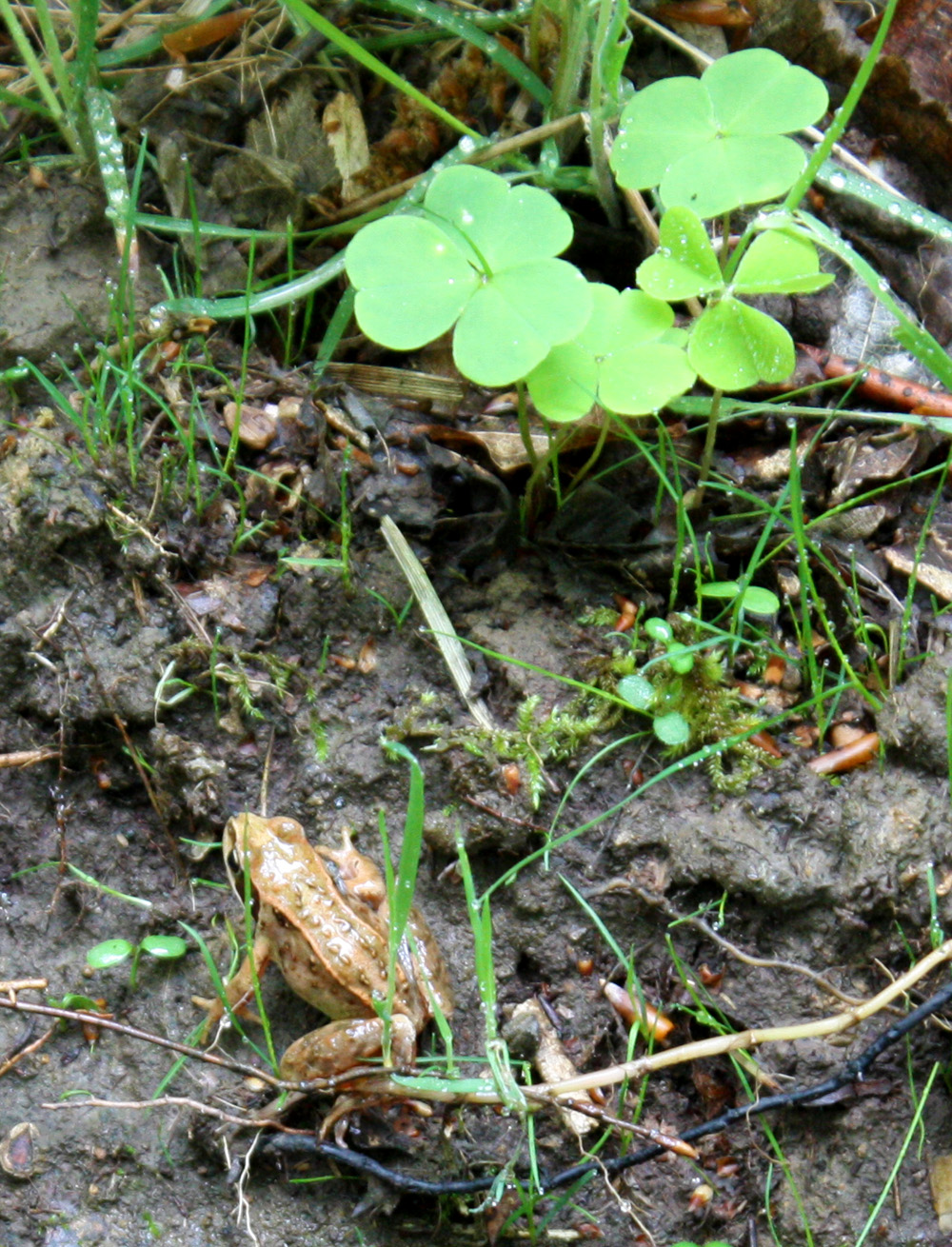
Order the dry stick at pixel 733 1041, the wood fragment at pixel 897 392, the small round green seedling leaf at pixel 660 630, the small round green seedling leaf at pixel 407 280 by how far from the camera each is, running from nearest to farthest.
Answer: the dry stick at pixel 733 1041, the small round green seedling leaf at pixel 407 280, the small round green seedling leaf at pixel 660 630, the wood fragment at pixel 897 392

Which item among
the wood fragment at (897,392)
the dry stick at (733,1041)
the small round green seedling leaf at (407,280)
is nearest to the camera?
the dry stick at (733,1041)

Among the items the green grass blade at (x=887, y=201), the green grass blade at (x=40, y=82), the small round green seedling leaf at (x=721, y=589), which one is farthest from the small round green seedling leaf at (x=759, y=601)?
the green grass blade at (x=40, y=82)

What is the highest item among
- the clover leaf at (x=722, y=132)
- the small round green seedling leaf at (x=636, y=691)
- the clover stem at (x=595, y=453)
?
the clover leaf at (x=722, y=132)

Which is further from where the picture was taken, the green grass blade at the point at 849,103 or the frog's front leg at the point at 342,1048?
the frog's front leg at the point at 342,1048

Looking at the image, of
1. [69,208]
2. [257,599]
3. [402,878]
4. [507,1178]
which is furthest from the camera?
[69,208]

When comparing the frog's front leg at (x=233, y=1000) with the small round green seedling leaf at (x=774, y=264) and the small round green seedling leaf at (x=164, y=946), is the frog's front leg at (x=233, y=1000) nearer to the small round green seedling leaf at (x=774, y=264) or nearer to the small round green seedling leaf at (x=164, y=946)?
the small round green seedling leaf at (x=164, y=946)

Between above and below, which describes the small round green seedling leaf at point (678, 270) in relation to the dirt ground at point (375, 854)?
above

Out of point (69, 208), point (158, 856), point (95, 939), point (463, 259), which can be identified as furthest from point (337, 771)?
point (69, 208)

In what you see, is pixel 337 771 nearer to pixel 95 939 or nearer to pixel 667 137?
pixel 95 939

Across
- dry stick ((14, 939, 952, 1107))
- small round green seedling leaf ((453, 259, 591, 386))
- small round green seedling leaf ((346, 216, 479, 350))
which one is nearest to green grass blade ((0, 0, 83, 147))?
small round green seedling leaf ((346, 216, 479, 350))
